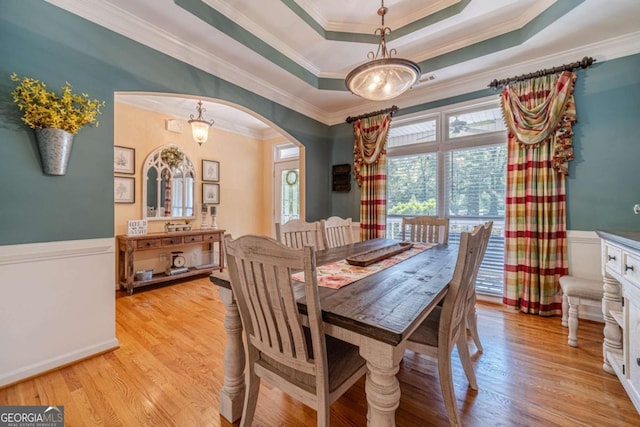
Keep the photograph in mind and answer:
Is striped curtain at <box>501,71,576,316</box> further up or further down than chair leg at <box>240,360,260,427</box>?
further up

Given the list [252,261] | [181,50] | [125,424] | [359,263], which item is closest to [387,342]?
[252,261]

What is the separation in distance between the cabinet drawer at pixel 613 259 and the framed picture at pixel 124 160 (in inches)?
200

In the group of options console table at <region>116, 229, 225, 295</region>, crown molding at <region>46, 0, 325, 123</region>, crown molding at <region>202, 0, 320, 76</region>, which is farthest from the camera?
console table at <region>116, 229, 225, 295</region>

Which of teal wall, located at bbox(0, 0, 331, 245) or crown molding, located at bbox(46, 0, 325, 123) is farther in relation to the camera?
crown molding, located at bbox(46, 0, 325, 123)

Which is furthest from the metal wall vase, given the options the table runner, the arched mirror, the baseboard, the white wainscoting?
the arched mirror

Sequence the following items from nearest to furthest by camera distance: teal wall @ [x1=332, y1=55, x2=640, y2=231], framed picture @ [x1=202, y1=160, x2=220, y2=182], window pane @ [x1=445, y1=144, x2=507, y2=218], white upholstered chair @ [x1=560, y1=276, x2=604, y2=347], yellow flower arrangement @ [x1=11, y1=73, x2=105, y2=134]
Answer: yellow flower arrangement @ [x1=11, y1=73, x2=105, y2=134] < white upholstered chair @ [x1=560, y1=276, x2=604, y2=347] < teal wall @ [x1=332, y1=55, x2=640, y2=231] < window pane @ [x1=445, y1=144, x2=507, y2=218] < framed picture @ [x1=202, y1=160, x2=220, y2=182]

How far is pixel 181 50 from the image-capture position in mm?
2418

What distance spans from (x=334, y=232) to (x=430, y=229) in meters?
1.08

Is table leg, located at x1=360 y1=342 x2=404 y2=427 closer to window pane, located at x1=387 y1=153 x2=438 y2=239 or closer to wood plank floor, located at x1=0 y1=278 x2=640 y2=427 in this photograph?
wood plank floor, located at x1=0 y1=278 x2=640 y2=427

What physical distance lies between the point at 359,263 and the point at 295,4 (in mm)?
2350

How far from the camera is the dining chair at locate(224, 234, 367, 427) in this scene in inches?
37.1

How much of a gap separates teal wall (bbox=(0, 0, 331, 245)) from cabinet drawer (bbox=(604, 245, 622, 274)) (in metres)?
3.53

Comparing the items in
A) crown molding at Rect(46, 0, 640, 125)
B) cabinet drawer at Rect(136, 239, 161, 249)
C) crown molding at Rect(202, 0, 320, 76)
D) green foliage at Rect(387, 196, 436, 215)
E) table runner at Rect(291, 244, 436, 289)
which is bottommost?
cabinet drawer at Rect(136, 239, 161, 249)

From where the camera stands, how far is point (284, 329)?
3.35ft
